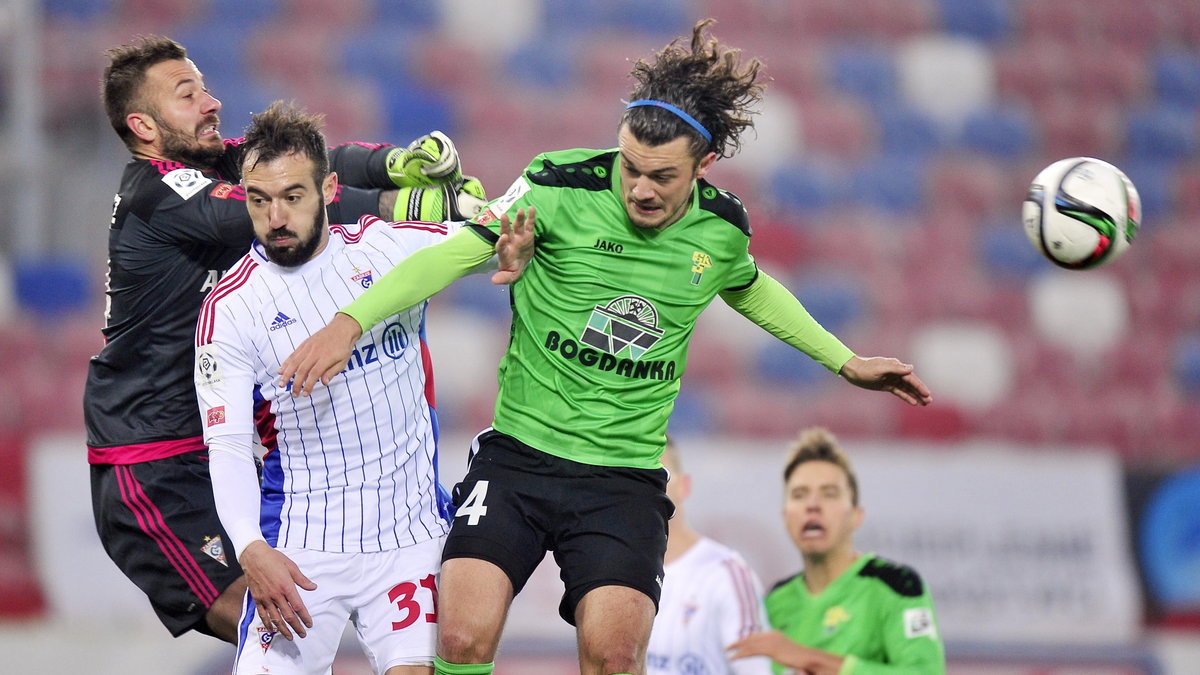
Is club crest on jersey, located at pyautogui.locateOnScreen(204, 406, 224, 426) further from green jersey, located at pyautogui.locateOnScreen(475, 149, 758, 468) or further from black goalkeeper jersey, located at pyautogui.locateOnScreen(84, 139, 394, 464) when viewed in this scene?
green jersey, located at pyautogui.locateOnScreen(475, 149, 758, 468)

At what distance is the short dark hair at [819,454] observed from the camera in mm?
5699

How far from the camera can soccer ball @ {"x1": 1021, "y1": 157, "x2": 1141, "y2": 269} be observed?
A: 4.32 meters

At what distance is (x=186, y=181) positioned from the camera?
4.15m

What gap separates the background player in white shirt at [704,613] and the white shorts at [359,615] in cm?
163

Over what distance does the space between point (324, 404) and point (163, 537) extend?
785 millimetres

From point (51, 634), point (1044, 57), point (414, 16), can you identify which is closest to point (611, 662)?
point (51, 634)

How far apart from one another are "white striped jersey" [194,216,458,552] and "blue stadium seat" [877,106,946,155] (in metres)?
7.89

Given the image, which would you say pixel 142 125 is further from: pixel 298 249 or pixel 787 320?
pixel 787 320

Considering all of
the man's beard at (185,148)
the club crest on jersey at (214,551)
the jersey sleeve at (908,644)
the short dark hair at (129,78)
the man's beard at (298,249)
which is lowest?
the jersey sleeve at (908,644)

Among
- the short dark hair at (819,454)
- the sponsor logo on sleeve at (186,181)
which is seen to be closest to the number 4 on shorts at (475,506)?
the sponsor logo on sleeve at (186,181)

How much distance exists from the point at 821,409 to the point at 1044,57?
4.91 meters

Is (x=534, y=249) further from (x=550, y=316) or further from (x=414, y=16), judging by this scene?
(x=414, y=16)

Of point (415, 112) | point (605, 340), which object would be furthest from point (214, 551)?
point (415, 112)

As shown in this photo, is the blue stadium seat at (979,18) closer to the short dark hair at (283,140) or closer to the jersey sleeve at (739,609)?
the jersey sleeve at (739,609)
